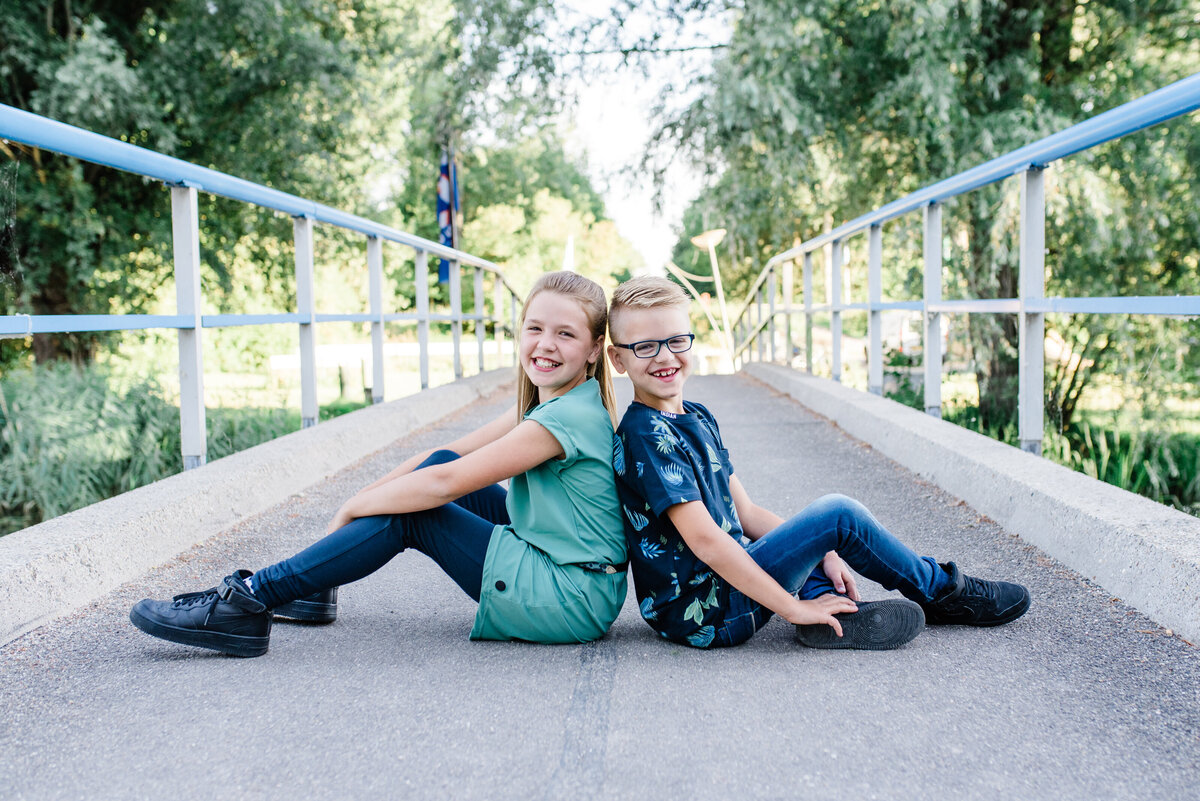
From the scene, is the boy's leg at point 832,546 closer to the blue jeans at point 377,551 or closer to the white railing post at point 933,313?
the blue jeans at point 377,551

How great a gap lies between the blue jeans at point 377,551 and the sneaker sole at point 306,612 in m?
0.18

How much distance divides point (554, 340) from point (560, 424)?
0.74 feet

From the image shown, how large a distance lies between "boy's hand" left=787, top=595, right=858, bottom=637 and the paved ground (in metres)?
0.09

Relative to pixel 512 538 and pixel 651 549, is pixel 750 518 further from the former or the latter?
pixel 512 538

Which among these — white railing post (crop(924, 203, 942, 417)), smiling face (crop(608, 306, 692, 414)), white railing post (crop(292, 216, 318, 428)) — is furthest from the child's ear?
white railing post (crop(924, 203, 942, 417))

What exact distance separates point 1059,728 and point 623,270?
46.1 m

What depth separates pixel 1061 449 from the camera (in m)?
6.25

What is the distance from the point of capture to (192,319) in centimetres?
375

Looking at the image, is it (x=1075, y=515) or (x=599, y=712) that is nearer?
(x=599, y=712)

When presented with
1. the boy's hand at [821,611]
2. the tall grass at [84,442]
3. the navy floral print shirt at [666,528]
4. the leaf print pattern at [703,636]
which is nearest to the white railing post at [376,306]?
the tall grass at [84,442]

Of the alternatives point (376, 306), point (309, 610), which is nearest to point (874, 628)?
point (309, 610)

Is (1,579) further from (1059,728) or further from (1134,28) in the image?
(1134,28)

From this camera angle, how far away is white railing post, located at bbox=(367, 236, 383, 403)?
5914 mm

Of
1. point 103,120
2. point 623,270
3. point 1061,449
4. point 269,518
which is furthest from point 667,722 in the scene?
point 623,270
